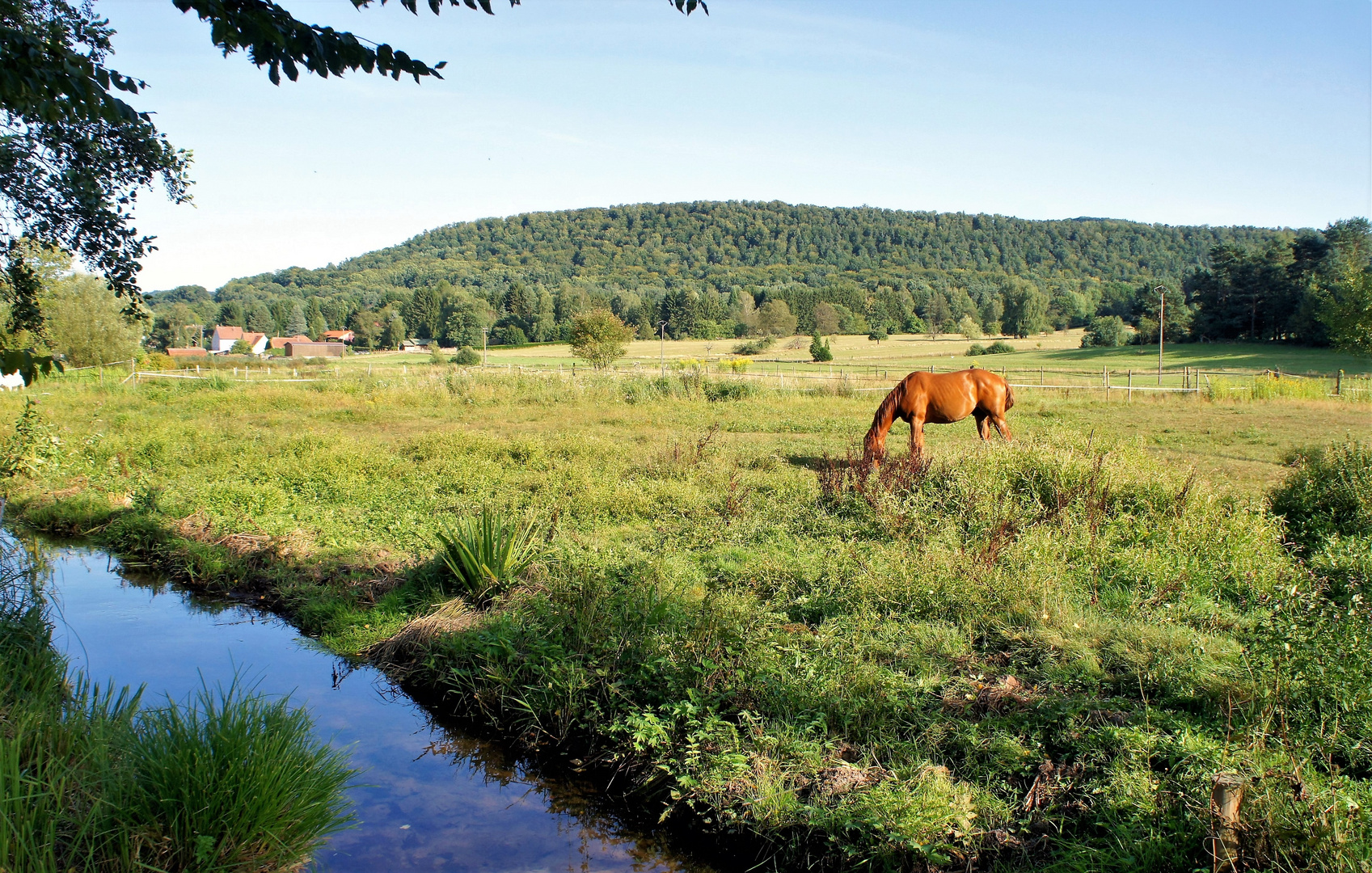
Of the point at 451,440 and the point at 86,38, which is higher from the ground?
the point at 86,38

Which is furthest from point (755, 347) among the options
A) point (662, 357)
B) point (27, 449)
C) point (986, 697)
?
point (986, 697)

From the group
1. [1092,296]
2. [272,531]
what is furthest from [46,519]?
[1092,296]

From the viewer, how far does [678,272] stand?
166 meters

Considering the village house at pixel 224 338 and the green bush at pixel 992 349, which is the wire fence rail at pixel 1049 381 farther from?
the village house at pixel 224 338

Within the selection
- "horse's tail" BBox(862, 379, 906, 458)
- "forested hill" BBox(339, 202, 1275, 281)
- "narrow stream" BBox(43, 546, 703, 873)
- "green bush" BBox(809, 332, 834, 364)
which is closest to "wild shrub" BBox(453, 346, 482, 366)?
"green bush" BBox(809, 332, 834, 364)

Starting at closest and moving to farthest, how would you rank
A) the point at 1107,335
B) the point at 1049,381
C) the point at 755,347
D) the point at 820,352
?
1. the point at 1049,381
2. the point at 820,352
3. the point at 1107,335
4. the point at 755,347

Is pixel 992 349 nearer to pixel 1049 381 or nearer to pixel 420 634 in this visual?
pixel 1049 381

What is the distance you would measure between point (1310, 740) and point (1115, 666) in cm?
139

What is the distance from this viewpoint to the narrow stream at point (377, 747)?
4.59 m

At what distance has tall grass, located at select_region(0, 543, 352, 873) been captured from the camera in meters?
3.46

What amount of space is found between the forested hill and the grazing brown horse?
15483 centimetres

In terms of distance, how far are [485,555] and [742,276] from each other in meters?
153

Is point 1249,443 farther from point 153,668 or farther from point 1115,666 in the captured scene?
point 153,668

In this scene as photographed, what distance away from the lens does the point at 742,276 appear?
15625 cm
